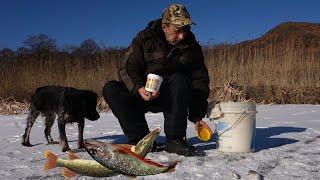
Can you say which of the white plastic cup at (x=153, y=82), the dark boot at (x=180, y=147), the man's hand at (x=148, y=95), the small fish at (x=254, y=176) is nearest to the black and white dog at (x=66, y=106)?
the dark boot at (x=180, y=147)

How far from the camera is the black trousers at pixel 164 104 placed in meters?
3.72

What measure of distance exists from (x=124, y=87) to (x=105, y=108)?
206 inches

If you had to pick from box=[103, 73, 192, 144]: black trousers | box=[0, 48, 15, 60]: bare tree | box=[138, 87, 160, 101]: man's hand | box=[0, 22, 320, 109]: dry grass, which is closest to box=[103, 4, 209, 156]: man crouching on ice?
box=[103, 73, 192, 144]: black trousers

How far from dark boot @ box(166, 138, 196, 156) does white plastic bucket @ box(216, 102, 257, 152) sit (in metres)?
0.30

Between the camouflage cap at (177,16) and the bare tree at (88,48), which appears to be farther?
the bare tree at (88,48)

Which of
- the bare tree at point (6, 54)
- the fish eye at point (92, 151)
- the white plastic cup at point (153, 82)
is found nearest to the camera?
the fish eye at point (92, 151)

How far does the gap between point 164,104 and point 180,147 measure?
16.5 inches

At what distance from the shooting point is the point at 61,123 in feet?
13.5

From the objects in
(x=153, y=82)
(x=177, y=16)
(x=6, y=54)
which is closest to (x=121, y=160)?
(x=153, y=82)

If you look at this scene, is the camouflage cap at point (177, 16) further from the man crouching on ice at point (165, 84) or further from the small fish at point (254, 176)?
the small fish at point (254, 176)

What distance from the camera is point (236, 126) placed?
3.74 m

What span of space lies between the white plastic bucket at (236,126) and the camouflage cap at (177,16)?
780 mm

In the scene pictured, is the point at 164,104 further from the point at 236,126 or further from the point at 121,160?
the point at 121,160

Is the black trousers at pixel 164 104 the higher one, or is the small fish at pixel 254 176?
the black trousers at pixel 164 104
